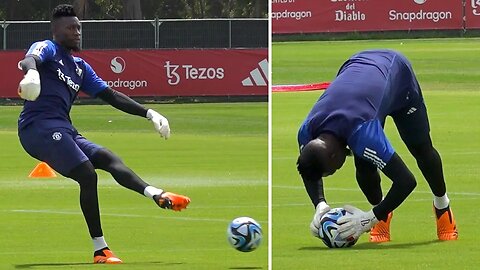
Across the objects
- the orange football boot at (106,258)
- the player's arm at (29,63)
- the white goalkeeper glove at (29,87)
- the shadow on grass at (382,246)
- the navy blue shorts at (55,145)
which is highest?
the player's arm at (29,63)

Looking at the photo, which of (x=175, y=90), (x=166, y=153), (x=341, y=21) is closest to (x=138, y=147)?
(x=166, y=153)

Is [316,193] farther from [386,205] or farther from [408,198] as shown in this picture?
[408,198]

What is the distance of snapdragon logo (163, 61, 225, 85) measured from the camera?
3020 cm

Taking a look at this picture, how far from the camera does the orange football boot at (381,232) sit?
8898 mm

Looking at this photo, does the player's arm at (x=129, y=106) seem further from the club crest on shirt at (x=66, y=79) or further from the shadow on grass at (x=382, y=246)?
the shadow on grass at (x=382, y=246)

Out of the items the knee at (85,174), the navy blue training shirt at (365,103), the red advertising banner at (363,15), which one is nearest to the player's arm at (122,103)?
the knee at (85,174)

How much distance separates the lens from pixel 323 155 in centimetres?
750

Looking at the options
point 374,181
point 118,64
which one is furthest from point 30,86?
point 118,64

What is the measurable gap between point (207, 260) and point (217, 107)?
72.1 ft

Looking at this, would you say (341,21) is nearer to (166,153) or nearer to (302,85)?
(302,85)

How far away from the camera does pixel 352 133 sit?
7.71m

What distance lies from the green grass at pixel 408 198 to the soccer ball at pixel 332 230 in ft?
0.21

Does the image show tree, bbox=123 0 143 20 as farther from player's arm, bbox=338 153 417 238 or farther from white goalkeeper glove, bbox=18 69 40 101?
player's arm, bbox=338 153 417 238

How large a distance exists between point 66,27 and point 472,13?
36.9 meters
